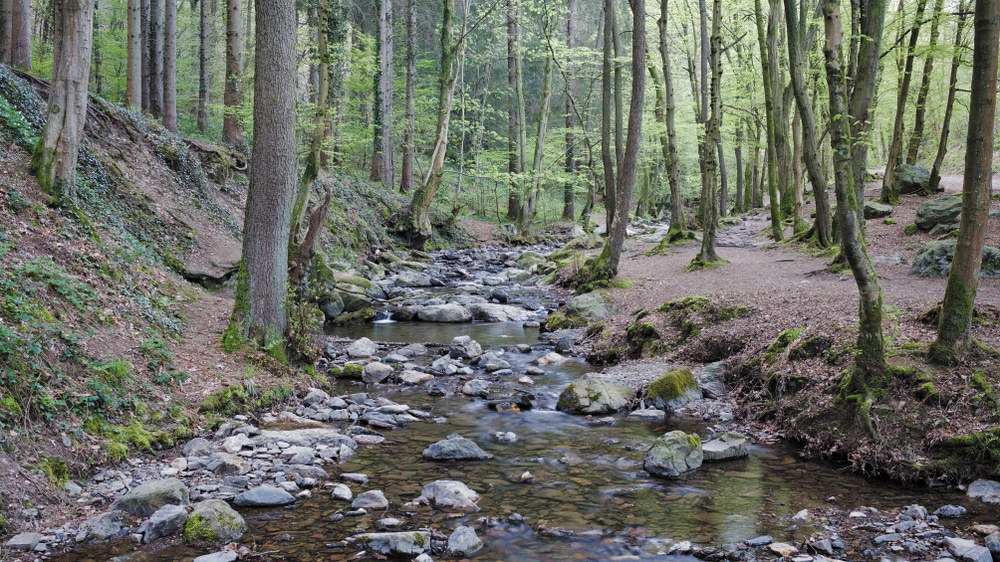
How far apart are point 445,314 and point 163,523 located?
9.93m

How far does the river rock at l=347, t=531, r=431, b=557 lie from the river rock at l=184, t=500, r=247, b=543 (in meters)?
0.86

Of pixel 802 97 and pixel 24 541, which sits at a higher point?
pixel 802 97

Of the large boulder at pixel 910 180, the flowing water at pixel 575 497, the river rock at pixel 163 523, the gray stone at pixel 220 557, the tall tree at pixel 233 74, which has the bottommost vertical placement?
the flowing water at pixel 575 497

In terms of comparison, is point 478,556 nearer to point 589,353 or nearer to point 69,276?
point 69,276

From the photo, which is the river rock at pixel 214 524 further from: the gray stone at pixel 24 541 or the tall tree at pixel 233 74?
the tall tree at pixel 233 74

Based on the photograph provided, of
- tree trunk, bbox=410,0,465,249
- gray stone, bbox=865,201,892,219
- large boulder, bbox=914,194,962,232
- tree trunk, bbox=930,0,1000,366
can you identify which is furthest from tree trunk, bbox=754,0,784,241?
tree trunk, bbox=930,0,1000,366

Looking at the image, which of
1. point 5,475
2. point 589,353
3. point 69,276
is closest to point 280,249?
point 69,276

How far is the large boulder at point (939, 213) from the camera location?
15.7 meters

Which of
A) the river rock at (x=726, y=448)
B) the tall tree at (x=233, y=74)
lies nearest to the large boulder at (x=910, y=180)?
the river rock at (x=726, y=448)

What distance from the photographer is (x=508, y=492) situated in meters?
5.66

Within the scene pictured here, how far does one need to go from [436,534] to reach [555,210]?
39178mm

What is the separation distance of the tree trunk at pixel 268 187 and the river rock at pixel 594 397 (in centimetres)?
392

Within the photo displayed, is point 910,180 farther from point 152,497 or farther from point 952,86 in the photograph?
point 152,497

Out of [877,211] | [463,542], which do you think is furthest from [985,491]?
[877,211]
